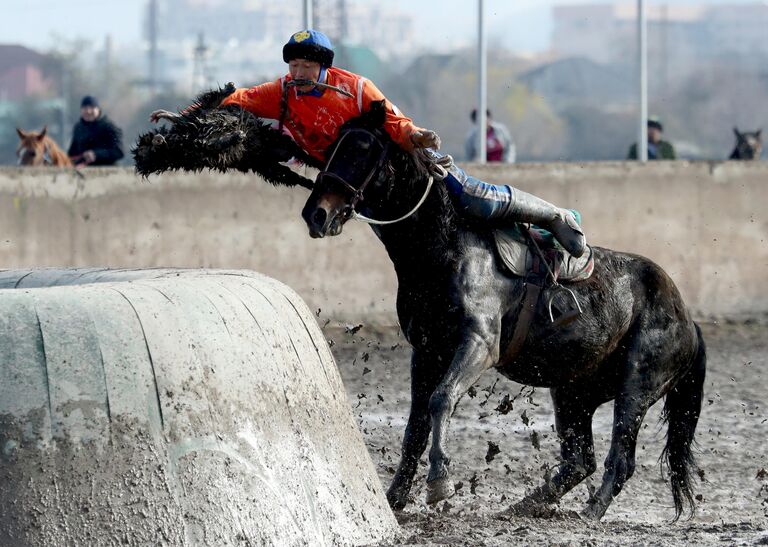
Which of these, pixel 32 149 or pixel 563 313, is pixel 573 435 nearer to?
pixel 563 313

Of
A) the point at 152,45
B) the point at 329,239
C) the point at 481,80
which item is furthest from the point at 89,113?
the point at 481,80

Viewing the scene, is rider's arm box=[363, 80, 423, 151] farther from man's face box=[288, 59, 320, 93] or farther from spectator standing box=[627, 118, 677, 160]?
spectator standing box=[627, 118, 677, 160]

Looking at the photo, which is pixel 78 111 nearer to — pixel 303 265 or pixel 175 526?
pixel 303 265

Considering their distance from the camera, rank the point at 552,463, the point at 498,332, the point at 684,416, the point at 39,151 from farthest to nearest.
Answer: the point at 39,151, the point at 552,463, the point at 684,416, the point at 498,332

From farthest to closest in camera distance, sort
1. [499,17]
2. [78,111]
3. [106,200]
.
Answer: [78,111], [499,17], [106,200]

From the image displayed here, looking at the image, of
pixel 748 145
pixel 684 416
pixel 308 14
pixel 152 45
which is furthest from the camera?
pixel 152 45

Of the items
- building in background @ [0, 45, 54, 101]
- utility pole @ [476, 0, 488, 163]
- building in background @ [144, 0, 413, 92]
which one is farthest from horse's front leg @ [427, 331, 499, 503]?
building in background @ [0, 45, 54, 101]

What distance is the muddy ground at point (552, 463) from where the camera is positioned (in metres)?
5.15

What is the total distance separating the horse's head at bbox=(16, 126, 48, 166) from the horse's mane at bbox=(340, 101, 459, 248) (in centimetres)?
762

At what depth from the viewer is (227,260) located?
10.5 metres

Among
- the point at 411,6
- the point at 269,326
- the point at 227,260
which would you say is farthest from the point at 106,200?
the point at 269,326

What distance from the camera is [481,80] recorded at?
11.9 meters

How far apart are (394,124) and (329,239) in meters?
5.45

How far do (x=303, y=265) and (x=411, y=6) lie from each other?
3.21m
